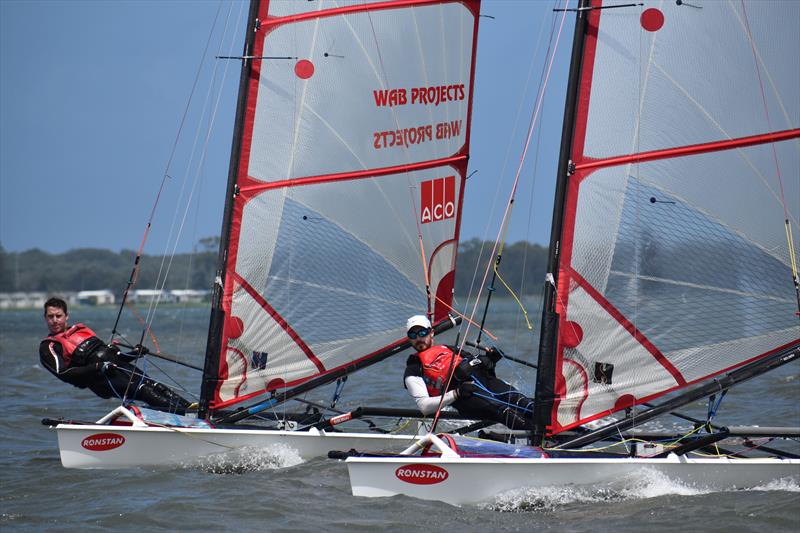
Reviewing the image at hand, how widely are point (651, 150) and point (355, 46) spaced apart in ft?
9.42

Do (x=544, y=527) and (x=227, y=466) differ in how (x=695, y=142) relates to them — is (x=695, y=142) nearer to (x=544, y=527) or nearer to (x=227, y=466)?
(x=544, y=527)

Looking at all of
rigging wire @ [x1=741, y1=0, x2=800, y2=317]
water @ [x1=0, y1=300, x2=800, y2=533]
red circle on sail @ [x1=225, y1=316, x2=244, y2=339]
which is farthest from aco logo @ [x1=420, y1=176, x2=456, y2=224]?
rigging wire @ [x1=741, y1=0, x2=800, y2=317]

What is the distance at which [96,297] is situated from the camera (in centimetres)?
10575

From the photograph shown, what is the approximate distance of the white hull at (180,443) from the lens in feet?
25.1

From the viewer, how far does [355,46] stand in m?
8.56

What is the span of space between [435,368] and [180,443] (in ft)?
6.38

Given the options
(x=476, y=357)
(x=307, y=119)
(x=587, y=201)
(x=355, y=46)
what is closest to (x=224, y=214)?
(x=307, y=119)

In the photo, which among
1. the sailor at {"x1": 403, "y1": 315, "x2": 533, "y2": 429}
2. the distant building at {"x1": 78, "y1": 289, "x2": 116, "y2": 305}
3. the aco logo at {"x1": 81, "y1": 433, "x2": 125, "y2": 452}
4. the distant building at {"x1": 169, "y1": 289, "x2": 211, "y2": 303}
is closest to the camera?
the sailor at {"x1": 403, "y1": 315, "x2": 533, "y2": 429}

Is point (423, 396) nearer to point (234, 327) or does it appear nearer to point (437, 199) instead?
point (234, 327)

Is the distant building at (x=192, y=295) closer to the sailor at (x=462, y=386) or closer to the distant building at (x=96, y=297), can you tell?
the distant building at (x=96, y=297)

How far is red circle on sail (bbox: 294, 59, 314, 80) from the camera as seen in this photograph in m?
8.44

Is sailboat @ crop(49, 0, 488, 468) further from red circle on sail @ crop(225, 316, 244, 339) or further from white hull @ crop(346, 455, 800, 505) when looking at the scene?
white hull @ crop(346, 455, 800, 505)

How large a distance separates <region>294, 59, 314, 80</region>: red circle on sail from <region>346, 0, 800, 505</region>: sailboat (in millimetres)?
2510

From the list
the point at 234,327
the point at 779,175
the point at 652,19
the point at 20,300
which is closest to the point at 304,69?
the point at 234,327
